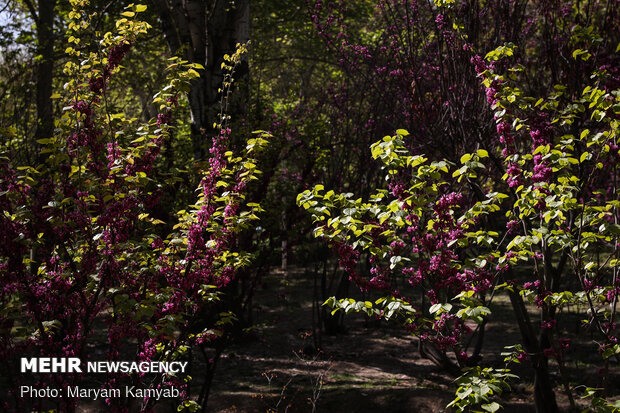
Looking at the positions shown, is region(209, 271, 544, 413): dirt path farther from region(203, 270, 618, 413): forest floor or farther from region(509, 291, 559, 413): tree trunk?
region(509, 291, 559, 413): tree trunk

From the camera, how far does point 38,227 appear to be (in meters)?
3.10

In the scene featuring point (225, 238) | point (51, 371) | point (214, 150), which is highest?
point (214, 150)

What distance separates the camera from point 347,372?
7227mm

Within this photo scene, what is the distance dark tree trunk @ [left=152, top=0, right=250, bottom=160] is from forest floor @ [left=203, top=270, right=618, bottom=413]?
2.85m

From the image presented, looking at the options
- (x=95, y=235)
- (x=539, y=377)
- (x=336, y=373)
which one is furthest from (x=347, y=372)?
(x=95, y=235)

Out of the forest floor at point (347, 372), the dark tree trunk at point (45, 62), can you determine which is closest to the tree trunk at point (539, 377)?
the forest floor at point (347, 372)

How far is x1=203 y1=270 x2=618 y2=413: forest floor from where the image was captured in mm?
5605

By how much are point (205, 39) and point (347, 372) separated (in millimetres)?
4986

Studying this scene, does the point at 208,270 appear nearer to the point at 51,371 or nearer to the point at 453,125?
the point at 51,371

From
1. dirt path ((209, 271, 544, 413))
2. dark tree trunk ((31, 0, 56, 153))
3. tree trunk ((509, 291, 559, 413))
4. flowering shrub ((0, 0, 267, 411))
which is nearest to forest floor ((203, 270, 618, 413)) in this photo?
dirt path ((209, 271, 544, 413))

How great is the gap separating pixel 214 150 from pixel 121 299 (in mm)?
1248

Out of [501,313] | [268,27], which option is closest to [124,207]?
[501,313]

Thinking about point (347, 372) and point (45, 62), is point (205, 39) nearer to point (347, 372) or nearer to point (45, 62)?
point (45, 62)

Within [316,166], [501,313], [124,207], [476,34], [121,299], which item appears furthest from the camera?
[501,313]
